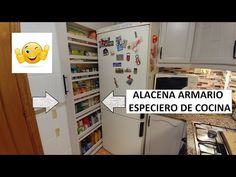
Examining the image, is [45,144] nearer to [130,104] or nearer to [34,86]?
[34,86]

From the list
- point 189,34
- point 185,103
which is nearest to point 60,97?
point 185,103

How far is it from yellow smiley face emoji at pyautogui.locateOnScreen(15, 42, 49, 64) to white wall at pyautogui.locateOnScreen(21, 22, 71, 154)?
12 centimetres

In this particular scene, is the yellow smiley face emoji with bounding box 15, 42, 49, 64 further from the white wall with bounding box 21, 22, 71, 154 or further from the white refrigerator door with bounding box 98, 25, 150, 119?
the white refrigerator door with bounding box 98, 25, 150, 119

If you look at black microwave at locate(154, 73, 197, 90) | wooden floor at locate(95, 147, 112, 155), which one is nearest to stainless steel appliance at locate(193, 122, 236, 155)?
black microwave at locate(154, 73, 197, 90)

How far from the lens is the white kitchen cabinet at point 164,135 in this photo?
1.35m

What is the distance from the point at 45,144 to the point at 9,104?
19.6 inches

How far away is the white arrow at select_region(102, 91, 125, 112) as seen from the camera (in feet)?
5.31

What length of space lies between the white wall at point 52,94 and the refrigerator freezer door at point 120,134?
0.59 metres

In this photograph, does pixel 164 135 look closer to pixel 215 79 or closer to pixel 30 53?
pixel 215 79

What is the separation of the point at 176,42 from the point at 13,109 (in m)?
1.53

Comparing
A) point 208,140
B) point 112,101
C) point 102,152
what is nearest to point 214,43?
point 208,140

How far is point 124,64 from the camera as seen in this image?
1.50m

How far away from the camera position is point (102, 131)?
6.62 ft

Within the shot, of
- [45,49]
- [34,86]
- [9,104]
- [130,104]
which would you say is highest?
[45,49]
